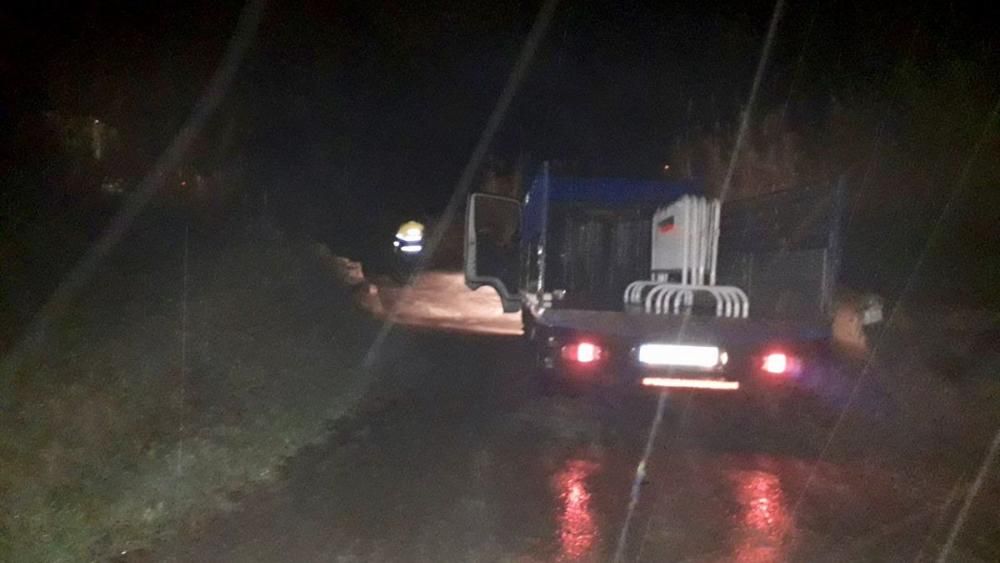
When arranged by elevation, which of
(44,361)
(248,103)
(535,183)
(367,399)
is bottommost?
(367,399)

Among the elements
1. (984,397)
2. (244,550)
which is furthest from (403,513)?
(984,397)

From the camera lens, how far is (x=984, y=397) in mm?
10641

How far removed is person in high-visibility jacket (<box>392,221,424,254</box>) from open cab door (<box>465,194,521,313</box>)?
1476cm

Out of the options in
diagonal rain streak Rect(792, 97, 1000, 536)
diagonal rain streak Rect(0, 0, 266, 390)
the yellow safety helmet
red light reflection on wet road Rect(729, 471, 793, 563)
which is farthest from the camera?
the yellow safety helmet

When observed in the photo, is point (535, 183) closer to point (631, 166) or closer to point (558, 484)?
point (558, 484)

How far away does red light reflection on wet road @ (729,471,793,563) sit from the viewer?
570cm

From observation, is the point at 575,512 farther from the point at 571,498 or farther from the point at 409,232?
the point at 409,232

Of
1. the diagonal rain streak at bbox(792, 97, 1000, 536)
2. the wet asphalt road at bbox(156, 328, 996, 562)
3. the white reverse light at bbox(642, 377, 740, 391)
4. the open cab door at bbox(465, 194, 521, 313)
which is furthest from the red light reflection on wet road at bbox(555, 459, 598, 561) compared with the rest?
the open cab door at bbox(465, 194, 521, 313)

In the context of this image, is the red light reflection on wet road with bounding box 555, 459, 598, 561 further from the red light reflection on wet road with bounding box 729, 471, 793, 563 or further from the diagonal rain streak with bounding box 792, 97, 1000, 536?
the diagonal rain streak with bounding box 792, 97, 1000, 536

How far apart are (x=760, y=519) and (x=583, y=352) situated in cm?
250

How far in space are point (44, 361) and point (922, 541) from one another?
6.26 m

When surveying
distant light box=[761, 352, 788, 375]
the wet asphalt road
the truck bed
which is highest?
the truck bed

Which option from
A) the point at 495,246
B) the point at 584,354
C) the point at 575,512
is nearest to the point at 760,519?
the point at 575,512

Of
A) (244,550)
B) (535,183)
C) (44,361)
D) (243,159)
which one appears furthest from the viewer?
(243,159)
